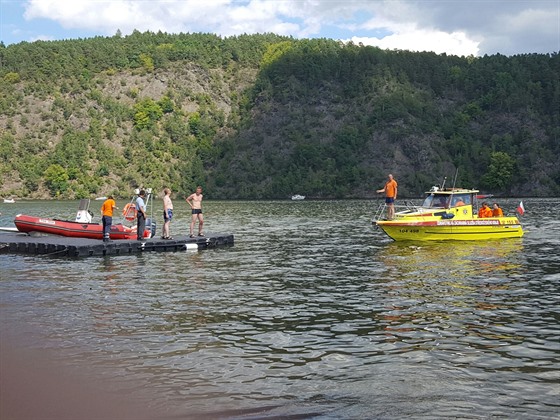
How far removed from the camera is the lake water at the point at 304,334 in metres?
9.41

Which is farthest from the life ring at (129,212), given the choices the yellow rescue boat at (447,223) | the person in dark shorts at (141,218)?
the yellow rescue boat at (447,223)

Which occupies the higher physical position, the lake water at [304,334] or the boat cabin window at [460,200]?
the boat cabin window at [460,200]

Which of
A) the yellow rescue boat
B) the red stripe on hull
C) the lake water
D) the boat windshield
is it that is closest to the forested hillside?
the yellow rescue boat

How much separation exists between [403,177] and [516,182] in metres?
23.8

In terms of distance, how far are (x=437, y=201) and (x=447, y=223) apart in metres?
1.93

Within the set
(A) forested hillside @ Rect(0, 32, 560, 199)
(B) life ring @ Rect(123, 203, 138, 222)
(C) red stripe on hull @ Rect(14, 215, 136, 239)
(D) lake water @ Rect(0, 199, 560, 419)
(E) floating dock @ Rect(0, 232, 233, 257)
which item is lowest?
(D) lake water @ Rect(0, 199, 560, 419)

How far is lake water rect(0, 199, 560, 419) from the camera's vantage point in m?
9.41

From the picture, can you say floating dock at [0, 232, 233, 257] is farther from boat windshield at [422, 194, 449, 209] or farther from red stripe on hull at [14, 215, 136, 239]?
boat windshield at [422, 194, 449, 209]

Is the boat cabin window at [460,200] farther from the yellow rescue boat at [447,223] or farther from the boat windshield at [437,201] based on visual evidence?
the boat windshield at [437,201]

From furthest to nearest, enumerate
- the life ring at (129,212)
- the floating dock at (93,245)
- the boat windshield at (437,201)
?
1. the life ring at (129,212)
2. the boat windshield at (437,201)
3. the floating dock at (93,245)

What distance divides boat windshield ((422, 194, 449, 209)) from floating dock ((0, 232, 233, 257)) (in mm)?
11247

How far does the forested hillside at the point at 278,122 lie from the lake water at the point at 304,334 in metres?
116

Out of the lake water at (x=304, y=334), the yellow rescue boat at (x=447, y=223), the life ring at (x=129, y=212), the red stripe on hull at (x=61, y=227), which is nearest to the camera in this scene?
the lake water at (x=304, y=334)

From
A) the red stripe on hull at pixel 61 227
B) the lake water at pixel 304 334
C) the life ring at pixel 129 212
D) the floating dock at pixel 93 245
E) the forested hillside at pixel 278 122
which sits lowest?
the lake water at pixel 304 334
